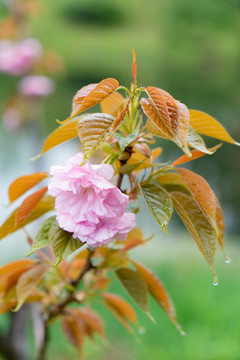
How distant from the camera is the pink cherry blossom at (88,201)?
41cm

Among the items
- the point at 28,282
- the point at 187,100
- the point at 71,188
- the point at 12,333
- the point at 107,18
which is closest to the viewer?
the point at 71,188

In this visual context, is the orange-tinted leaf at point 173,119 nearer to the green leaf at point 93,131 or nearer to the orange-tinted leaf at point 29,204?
the green leaf at point 93,131

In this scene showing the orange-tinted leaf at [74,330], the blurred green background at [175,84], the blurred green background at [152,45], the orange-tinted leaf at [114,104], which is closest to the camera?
the orange-tinted leaf at [114,104]

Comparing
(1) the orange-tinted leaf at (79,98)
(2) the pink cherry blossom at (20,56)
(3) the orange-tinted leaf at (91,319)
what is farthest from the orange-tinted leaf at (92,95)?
(2) the pink cherry blossom at (20,56)

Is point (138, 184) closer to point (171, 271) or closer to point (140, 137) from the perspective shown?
point (140, 137)

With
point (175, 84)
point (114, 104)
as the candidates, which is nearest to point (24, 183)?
point (114, 104)

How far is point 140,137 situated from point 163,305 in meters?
0.21

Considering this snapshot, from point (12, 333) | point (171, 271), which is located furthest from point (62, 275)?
point (171, 271)

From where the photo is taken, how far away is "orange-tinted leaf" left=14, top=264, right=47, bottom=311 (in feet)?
1.67

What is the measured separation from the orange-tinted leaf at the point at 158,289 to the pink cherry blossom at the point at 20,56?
157 cm

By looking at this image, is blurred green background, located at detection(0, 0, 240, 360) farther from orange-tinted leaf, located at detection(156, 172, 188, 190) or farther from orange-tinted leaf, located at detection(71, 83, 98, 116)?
orange-tinted leaf, located at detection(71, 83, 98, 116)

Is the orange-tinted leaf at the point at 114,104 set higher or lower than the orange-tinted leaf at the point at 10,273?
higher

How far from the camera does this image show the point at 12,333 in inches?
35.4

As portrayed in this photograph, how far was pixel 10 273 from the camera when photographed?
561 millimetres
